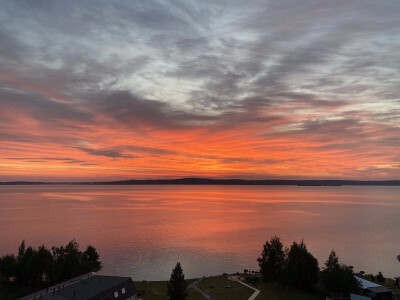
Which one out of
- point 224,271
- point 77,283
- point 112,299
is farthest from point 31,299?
point 224,271

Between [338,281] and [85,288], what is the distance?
57993 millimetres

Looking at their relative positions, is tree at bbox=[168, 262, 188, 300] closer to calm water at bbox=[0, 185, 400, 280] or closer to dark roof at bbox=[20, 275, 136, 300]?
dark roof at bbox=[20, 275, 136, 300]

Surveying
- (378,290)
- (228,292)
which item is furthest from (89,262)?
(378,290)

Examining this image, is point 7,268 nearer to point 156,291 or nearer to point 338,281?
point 156,291

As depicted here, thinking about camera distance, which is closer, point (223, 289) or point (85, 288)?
point (85, 288)

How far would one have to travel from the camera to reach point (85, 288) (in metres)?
56.2

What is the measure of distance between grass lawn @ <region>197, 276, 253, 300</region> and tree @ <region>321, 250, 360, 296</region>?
723 inches

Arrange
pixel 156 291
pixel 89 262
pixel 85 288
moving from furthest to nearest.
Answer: pixel 89 262
pixel 156 291
pixel 85 288

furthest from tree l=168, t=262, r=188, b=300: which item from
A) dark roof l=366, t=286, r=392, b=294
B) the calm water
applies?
dark roof l=366, t=286, r=392, b=294

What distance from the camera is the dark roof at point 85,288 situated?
52.2 m

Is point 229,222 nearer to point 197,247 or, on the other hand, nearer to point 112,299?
point 197,247

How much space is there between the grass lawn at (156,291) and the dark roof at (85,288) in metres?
8.63

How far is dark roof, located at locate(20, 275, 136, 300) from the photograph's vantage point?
171ft

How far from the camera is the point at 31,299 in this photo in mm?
51094
